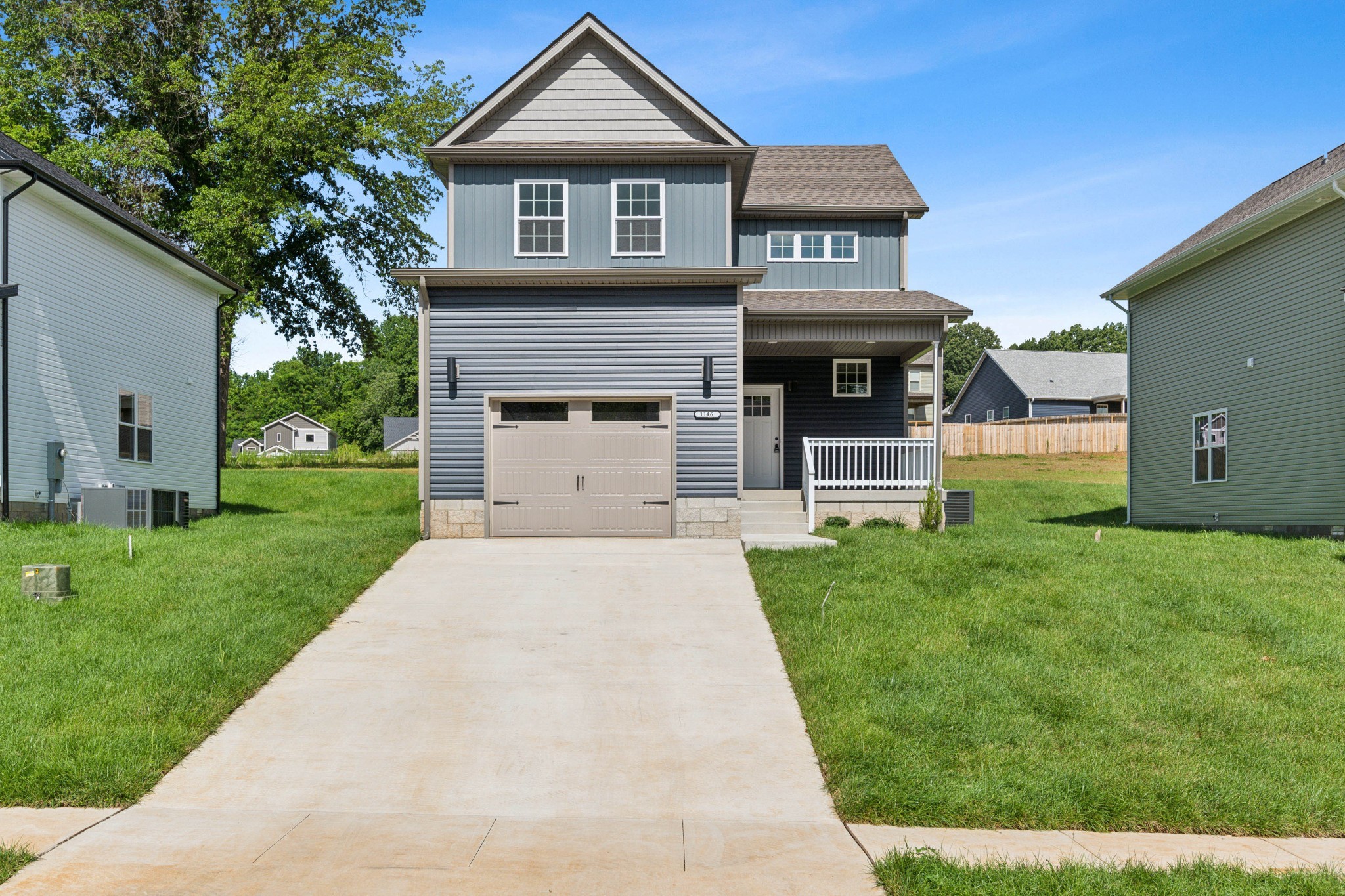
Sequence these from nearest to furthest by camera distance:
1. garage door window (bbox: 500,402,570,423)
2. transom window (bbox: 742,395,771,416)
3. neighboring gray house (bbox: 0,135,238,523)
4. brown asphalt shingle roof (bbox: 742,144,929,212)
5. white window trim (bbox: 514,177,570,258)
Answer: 1. neighboring gray house (bbox: 0,135,238,523)
2. garage door window (bbox: 500,402,570,423)
3. white window trim (bbox: 514,177,570,258)
4. brown asphalt shingle roof (bbox: 742,144,929,212)
5. transom window (bbox: 742,395,771,416)

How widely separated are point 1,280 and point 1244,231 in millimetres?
18541

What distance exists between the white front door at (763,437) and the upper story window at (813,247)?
2615 millimetres

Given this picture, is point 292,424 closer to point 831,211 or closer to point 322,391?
point 322,391

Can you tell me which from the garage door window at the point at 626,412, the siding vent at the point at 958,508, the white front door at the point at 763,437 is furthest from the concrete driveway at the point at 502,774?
the white front door at the point at 763,437

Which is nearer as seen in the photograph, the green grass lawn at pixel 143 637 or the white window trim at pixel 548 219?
the green grass lawn at pixel 143 637

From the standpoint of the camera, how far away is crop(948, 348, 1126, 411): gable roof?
48844 millimetres

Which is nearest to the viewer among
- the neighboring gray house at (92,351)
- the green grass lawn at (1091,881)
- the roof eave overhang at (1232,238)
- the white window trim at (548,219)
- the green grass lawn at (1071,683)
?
the green grass lawn at (1091,881)

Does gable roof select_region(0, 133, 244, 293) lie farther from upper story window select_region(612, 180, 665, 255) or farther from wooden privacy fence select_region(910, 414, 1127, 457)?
wooden privacy fence select_region(910, 414, 1127, 457)

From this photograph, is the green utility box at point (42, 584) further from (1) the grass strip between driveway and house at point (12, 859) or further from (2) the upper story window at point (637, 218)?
(2) the upper story window at point (637, 218)

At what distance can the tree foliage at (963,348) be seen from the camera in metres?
87.8

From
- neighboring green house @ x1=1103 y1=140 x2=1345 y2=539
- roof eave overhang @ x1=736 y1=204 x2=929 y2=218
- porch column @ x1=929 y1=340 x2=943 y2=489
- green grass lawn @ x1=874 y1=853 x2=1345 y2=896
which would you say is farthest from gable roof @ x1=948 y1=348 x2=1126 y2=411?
green grass lawn @ x1=874 y1=853 x2=1345 y2=896

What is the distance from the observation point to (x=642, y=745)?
651 centimetres

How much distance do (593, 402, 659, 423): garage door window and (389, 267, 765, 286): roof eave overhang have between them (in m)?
1.82

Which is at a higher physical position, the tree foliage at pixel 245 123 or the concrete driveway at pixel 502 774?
the tree foliage at pixel 245 123
